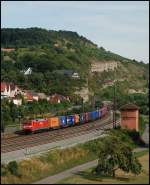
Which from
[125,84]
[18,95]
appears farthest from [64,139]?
[125,84]

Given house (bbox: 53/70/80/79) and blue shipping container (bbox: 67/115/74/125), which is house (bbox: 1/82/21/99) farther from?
house (bbox: 53/70/80/79)

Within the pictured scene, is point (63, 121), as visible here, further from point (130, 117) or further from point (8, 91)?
point (8, 91)

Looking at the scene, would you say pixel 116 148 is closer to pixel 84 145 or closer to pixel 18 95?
pixel 84 145

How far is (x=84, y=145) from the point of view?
51.4 meters

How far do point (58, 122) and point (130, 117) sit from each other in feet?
29.3

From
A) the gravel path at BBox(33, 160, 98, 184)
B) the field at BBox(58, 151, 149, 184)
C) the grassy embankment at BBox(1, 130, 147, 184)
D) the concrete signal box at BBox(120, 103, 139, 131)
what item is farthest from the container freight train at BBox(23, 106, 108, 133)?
the field at BBox(58, 151, 149, 184)

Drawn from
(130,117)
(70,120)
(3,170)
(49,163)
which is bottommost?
(49,163)

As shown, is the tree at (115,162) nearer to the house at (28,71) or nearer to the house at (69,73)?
the house at (28,71)

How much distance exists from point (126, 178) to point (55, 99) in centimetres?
8173

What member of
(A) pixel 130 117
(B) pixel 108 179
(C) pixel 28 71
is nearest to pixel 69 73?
(C) pixel 28 71

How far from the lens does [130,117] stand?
7400cm

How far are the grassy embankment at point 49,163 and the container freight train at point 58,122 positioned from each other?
13.0 m

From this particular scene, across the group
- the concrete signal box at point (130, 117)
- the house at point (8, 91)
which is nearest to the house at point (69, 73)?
the house at point (8, 91)

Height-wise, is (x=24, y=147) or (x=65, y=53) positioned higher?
(x=65, y=53)
